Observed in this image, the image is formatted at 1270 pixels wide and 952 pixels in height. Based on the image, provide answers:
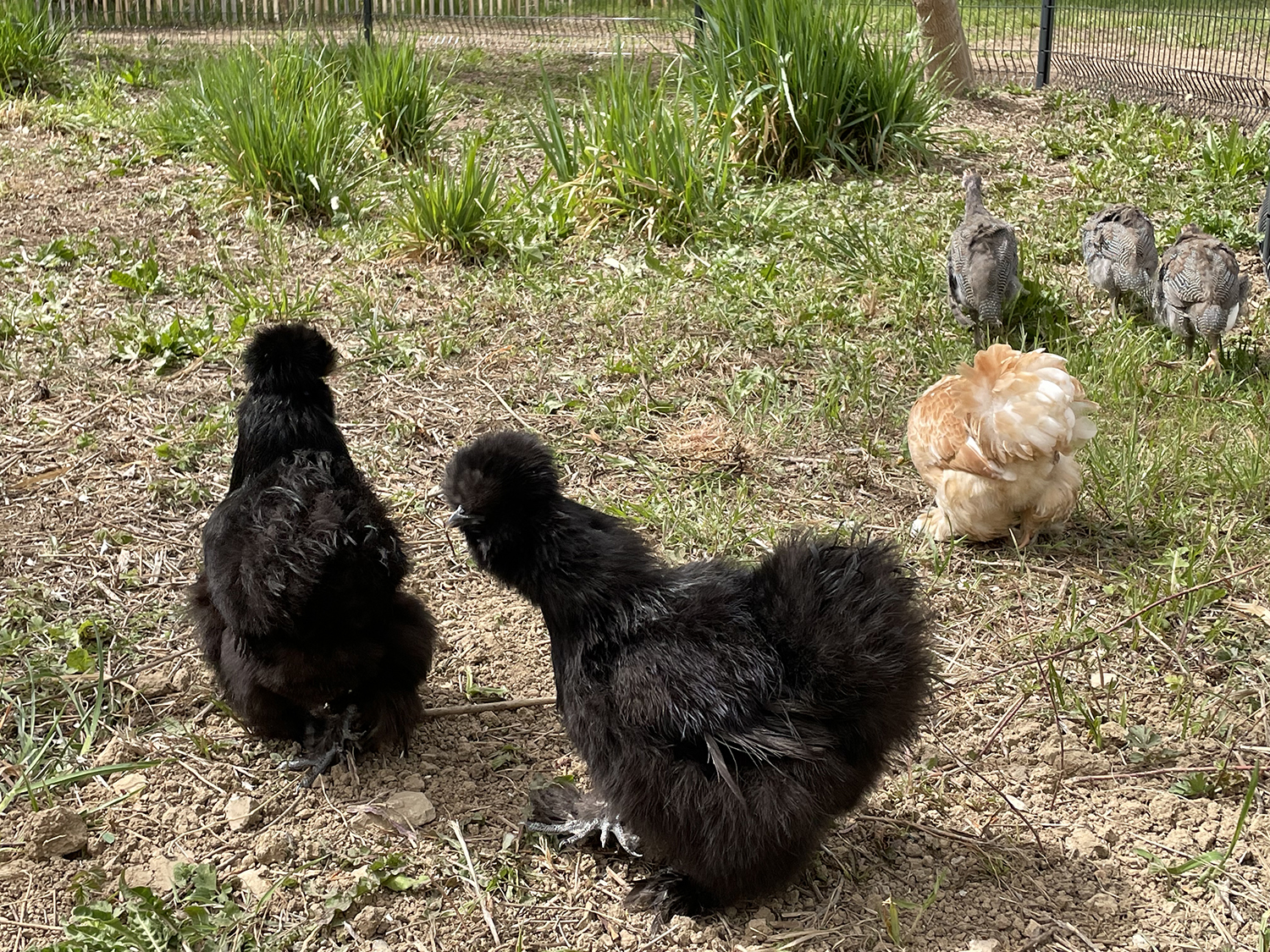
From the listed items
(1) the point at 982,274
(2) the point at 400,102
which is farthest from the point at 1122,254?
(2) the point at 400,102

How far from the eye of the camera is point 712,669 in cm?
282

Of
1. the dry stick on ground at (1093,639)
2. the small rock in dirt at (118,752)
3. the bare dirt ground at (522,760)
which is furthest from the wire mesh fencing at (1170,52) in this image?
the small rock in dirt at (118,752)

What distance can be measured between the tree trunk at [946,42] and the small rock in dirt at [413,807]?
8553mm

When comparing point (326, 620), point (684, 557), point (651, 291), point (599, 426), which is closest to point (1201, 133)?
point (651, 291)

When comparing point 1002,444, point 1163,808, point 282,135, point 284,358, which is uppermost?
point 282,135

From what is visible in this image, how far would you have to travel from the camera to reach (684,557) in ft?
14.9

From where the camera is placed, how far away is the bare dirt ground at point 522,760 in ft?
10.1

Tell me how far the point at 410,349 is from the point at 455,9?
1034 centimetres

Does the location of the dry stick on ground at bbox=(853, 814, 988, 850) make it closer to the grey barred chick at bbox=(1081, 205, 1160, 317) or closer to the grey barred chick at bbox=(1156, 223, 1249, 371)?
the grey barred chick at bbox=(1156, 223, 1249, 371)

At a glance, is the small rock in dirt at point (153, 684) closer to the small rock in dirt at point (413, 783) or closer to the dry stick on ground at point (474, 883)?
the small rock in dirt at point (413, 783)

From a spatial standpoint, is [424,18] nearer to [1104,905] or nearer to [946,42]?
[946,42]

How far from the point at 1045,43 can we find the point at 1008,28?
415 centimetres

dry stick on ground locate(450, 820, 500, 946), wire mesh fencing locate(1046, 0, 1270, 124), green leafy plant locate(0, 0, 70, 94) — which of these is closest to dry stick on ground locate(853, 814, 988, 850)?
dry stick on ground locate(450, 820, 500, 946)

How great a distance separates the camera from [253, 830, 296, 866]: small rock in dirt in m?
3.22
